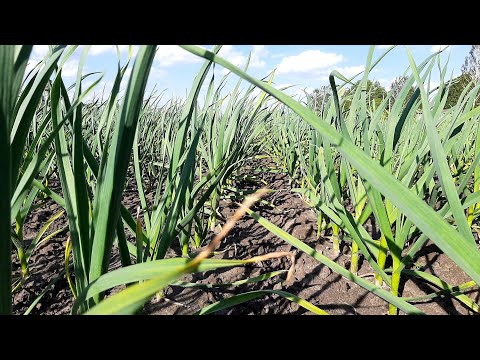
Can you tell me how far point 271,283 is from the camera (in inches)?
39.0

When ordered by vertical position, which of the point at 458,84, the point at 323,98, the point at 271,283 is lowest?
the point at 271,283

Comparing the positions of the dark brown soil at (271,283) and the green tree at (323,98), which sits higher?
the green tree at (323,98)

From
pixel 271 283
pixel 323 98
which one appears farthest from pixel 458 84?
pixel 271 283

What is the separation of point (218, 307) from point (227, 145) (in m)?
1.07

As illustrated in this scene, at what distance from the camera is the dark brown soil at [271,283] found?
889 mm

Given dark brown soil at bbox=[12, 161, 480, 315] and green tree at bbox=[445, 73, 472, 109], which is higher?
green tree at bbox=[445, 73, 472, 109]

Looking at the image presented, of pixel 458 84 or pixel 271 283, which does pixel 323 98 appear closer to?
pixel 271 283

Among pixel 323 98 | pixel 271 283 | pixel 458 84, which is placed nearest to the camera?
pixel 271 283

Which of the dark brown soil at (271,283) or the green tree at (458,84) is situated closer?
the dark brown soil at (271,283)

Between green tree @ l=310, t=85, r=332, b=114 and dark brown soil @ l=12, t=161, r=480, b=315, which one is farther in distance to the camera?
green tree @ l=310, t=85, r=332, b=114

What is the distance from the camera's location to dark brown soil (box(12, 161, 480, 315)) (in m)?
0.89

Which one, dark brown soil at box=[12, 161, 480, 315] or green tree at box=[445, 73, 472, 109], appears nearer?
dark brown soil at box=[12, 161, 480, 315]

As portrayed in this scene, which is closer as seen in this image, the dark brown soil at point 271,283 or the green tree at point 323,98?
the dark brown soil at point 271,283

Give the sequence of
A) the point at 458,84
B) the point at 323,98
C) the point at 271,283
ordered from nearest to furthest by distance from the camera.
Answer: the point at 271,283, the point at 323,98, the point at 458,84
